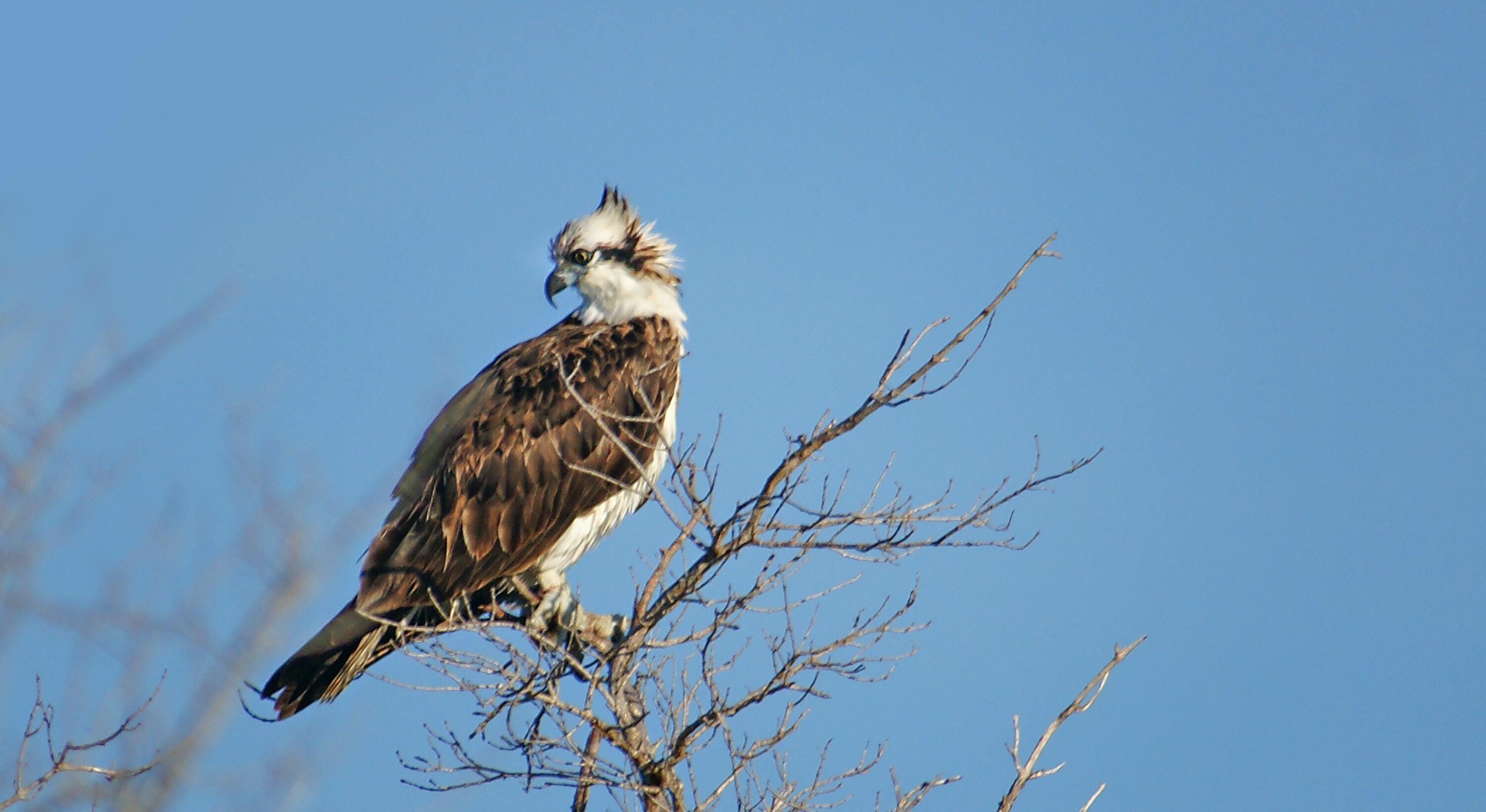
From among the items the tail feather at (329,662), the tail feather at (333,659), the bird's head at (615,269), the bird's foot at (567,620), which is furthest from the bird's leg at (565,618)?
the bird's head at (615,269)

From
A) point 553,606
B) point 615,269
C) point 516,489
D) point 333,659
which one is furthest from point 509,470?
point 615,269

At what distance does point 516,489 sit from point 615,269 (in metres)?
1.74

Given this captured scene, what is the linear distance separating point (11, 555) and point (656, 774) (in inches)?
121

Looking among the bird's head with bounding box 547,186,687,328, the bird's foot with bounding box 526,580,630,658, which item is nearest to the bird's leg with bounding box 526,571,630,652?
the bird's foot with bounding box 526,580,630,658

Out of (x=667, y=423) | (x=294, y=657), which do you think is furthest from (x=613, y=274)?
(x=294, y=657)

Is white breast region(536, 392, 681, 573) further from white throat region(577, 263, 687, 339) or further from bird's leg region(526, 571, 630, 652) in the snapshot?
white throat region(577, 263, 687, 339)

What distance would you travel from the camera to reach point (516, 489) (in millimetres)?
6500

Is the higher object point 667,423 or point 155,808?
point 667,423

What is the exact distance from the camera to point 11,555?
223 inches

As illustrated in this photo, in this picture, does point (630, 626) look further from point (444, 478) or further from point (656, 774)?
point (444, 478)

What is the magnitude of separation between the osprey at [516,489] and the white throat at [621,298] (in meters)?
0.29

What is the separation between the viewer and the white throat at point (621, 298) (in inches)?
295

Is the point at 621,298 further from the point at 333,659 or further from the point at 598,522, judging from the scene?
the point at 333,659

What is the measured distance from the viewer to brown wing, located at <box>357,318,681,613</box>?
633 centimetres
